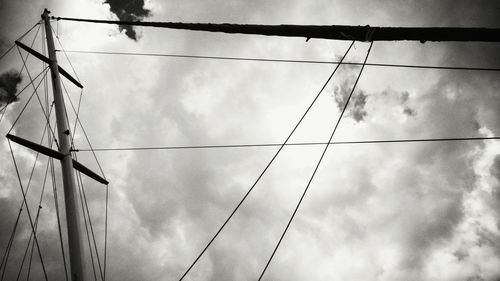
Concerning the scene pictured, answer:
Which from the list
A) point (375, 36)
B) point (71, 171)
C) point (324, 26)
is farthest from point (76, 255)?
point (375, 36)

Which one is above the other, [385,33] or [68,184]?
[385,33]

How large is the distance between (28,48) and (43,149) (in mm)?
7049

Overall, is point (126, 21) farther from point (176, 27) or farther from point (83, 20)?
point (83, 20)

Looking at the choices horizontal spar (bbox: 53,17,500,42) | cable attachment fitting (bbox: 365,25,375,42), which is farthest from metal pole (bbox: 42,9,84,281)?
cable attachment fitting (bbox: 365,25,375,42)

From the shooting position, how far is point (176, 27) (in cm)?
636

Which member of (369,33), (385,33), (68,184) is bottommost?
(68,184)

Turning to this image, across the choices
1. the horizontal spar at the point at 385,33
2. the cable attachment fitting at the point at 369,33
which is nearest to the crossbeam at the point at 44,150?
the horizontal spar at the point at 385,33

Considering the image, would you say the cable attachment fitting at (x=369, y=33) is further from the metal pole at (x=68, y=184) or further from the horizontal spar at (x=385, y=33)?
the metal pole at (x=68, y=184)

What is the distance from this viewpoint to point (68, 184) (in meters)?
10.2

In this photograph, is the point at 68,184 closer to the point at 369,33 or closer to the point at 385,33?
the point at 369,33

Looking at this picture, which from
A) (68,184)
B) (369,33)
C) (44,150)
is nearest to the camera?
(369,33)

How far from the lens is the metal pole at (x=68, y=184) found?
8898 mm

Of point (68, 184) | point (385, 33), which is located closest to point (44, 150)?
point (68, 184)

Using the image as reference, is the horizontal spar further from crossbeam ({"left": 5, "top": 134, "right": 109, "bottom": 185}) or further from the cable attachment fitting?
crossbeam ({"left": 5, "top": 134, "right": 109, "bottom": 185})
